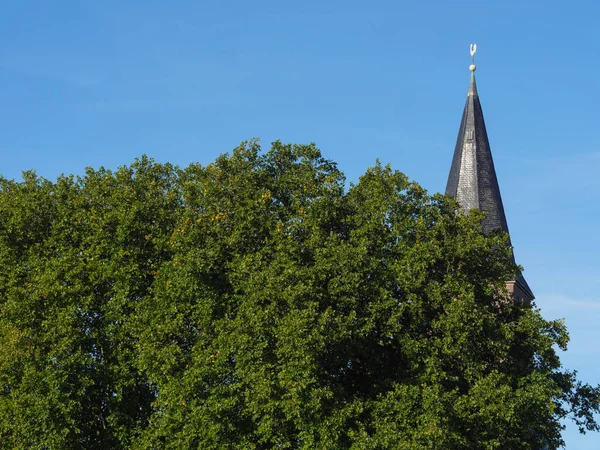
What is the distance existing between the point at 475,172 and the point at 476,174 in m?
0.16

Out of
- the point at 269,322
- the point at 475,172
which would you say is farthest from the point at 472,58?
Result: the point at 269,322

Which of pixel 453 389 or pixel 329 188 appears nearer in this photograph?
pixel 453 389

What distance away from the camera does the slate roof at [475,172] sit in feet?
183

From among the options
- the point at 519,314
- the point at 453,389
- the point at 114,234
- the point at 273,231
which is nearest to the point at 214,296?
the point at 273,231

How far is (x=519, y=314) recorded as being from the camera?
36.2m

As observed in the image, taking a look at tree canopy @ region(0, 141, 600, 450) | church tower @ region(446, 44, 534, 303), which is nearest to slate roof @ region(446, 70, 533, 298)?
church tower @ region(446, 44, 534, 303)

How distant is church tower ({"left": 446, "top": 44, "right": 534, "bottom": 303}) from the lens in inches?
2193

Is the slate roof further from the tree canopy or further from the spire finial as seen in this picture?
the tree canopy

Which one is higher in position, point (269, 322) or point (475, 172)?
point (475, 172)

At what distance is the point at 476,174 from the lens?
5659 centimetres

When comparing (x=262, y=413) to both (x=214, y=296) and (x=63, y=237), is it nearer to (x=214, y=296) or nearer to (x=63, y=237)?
(x=214, y=296)

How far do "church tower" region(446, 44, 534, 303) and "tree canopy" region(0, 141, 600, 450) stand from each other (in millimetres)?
18603

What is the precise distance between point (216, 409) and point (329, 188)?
943 cm

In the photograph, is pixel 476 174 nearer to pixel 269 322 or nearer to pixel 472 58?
pixel 472 58
